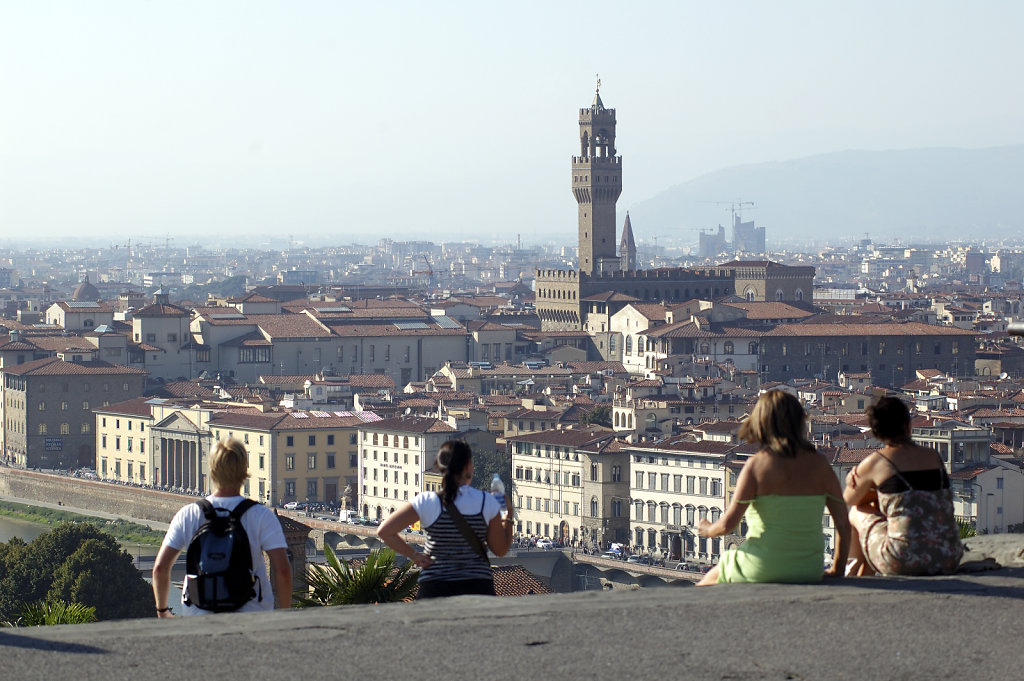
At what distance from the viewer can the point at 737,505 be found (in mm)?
6422

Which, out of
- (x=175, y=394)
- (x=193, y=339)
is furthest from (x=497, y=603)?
(x=193, y=339)

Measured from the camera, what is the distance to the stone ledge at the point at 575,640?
5570 mm

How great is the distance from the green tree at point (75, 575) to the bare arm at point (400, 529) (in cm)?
2151

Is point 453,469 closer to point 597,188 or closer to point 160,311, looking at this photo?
point 160,311

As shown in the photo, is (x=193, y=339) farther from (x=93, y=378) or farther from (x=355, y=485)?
(x=355, y=485)

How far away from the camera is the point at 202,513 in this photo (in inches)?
Result: 248

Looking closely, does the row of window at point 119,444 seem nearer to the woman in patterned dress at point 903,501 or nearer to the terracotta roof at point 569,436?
the terracotta roof at point 569,436

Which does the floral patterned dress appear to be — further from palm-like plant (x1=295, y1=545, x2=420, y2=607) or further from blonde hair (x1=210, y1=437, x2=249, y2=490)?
palm-like plant (x1=295, y1=545, x2=420, y2=607)

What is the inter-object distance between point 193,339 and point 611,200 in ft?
67.6

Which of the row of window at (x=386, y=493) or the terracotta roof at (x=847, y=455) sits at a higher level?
the terracotta roof at (x=847, y=455)

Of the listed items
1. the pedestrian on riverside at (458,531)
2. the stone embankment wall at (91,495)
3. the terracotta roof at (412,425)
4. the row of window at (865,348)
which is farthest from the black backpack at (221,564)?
the row of window at (865,348)

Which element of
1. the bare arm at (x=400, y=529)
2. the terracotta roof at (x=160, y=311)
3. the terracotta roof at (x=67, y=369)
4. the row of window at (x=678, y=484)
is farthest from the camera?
the terracotta roof at (x=160, y=311)

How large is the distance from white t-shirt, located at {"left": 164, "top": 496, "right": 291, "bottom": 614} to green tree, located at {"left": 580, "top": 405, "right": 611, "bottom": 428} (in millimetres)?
44793

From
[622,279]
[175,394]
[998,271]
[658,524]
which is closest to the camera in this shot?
[658,524]
